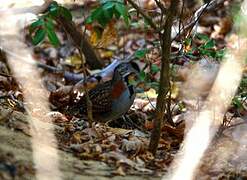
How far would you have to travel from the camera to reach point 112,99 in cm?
534

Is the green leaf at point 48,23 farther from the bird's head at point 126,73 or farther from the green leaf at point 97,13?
the bird's head at point 126,73

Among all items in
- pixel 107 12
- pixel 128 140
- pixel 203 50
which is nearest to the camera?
pixel 107 12

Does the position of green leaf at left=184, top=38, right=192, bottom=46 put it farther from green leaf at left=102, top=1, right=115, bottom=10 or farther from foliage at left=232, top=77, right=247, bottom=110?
green leaf at left=102, top=1, right=115, bottom=10

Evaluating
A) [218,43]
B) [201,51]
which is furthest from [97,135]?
[218,43]

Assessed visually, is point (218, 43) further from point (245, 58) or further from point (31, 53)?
point (245, 58)

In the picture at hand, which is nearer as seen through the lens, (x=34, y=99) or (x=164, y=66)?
(x=164, y=66)

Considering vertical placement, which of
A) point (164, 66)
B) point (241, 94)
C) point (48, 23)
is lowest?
point (241, 94)

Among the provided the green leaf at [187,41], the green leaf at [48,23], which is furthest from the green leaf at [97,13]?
the green leaf at [187,41]

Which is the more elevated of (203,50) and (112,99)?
(203,50)

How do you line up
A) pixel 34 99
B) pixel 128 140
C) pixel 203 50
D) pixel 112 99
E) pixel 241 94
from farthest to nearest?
pixel 34 99, pixel 112 99, pixel 241 94, pixel 203 50, pixel 128 140

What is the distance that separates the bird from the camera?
525 centimetres

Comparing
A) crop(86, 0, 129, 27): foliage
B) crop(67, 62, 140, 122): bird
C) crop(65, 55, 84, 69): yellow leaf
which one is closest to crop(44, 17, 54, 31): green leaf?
crop(86, 0, 129, 27): foliage

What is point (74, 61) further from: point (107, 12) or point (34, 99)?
point (107, 12)

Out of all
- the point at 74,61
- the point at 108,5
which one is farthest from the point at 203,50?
the point at 74,61
